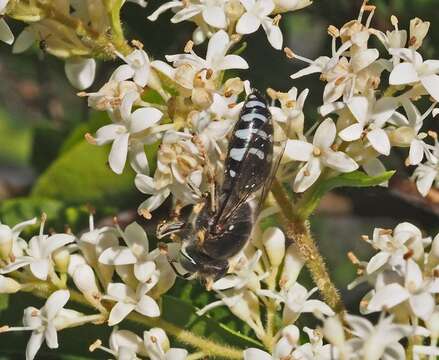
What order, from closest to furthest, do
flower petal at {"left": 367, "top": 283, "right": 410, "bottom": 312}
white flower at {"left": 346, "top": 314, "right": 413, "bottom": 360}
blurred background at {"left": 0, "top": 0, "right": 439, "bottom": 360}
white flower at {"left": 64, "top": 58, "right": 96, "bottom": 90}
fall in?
1. white flower at {"left": 346, "top": 314, "right": 413, "bottom": 360}
2. flower petal at {"left": 367, "top": 283, "right": 410, "bottom": 312}
3. white flower at {"left": 64, "top": 58, "right": 96, "bottom": 90}
4. blurred background at {"left": 0, "top": 0, "right": 439, "bottom": 360}

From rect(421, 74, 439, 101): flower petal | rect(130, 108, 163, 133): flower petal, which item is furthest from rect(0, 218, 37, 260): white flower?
rect(421, 74, 439, 101): flower petal

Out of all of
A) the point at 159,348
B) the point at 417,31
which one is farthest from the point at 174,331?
the point at 417,31

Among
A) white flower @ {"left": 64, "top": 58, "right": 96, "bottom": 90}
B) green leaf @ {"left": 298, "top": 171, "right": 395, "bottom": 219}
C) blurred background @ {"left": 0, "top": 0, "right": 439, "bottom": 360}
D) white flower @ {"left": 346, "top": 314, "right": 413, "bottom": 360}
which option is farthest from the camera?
blurred background @ {"left": 0, "top": 0, "right": 439, "bottom": 360}

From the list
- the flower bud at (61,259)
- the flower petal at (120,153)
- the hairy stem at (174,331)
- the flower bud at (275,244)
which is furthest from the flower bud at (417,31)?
the flower bud at (61,259)

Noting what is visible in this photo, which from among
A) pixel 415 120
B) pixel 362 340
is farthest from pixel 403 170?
pixel 362 340

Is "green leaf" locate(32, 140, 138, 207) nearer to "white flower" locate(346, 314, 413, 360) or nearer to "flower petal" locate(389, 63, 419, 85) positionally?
"flower petal" locate(389, 63, 419, 85)

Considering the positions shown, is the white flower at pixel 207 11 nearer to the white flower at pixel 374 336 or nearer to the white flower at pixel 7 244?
the white flower at pixel 7 244
